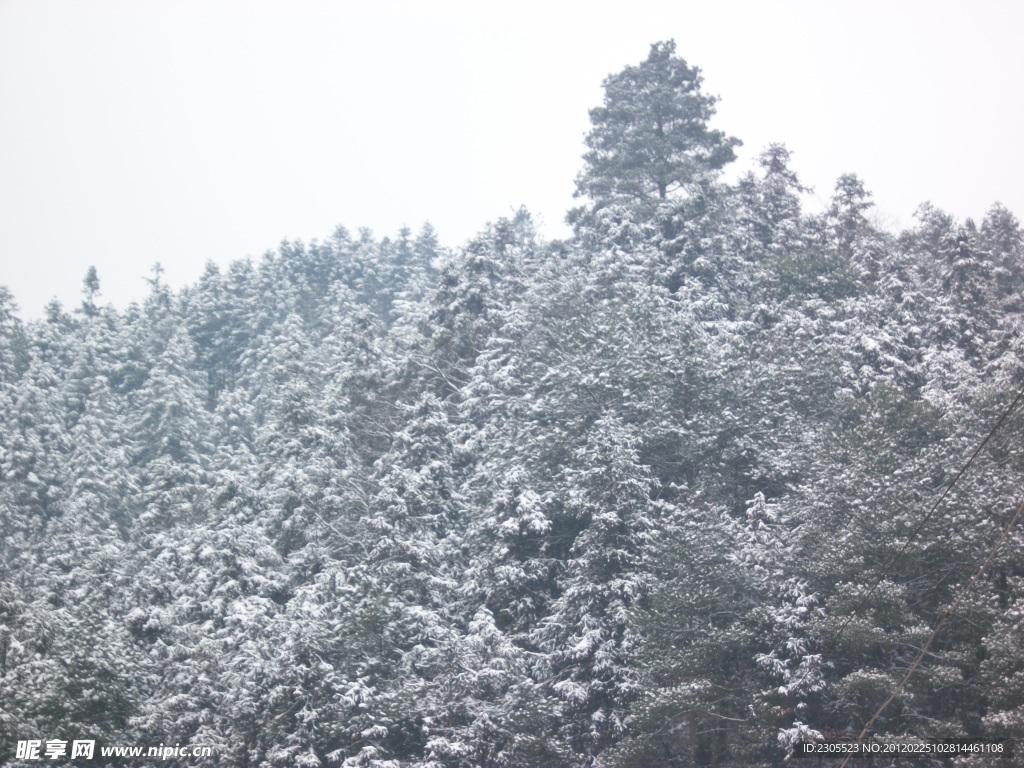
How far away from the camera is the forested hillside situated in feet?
69.5

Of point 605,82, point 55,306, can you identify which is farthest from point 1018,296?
point 55,306

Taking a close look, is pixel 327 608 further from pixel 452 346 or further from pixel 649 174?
pixel 649 174

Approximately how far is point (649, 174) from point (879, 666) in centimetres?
2728

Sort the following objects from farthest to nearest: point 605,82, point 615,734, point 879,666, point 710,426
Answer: point 605,82 < point 710,426 < point 615,734 < point 879,666

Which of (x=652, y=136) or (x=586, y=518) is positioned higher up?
(x=652, y=136)

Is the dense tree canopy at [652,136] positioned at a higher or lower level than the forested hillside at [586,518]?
higher

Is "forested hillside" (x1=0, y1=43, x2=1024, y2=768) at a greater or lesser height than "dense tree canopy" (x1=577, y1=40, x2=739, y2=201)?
lesser

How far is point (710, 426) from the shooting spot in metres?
27.5

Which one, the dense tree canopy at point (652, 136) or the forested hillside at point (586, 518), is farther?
the dense tree canopy at point (652, 136)

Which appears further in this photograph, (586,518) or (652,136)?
(652,136)

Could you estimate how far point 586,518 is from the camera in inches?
1068

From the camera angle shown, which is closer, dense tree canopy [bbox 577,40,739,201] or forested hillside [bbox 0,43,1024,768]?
forested hillside [bbox 0,43,1024,768]

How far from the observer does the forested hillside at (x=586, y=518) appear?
2117 cm

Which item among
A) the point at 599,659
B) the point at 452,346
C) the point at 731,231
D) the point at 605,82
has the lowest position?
the point at 599,659
